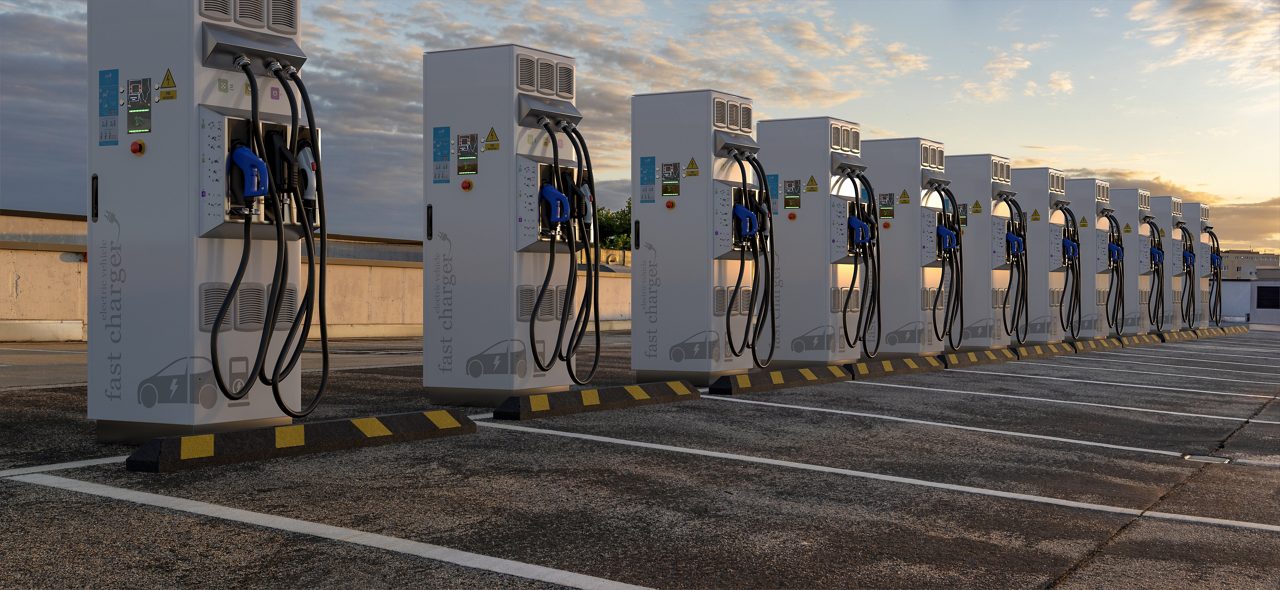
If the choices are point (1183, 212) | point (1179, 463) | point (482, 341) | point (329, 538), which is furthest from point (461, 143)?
point (1183, 212)

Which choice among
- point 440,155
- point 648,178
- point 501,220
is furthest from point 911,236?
point 440,155

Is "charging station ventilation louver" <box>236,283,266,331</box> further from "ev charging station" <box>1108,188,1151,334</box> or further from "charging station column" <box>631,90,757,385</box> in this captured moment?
"ev charging station" <box>1108,188,1151,334</box>

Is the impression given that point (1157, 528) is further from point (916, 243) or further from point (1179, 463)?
point (916, 243)

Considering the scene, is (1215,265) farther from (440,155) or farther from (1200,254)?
(440,155)

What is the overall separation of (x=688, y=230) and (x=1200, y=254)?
77.9 feet

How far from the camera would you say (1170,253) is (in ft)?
92.2

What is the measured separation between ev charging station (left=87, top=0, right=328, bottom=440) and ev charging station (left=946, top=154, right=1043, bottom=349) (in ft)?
42.5

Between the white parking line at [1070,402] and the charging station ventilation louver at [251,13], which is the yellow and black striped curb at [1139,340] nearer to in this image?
the white parking line at [1070,402]

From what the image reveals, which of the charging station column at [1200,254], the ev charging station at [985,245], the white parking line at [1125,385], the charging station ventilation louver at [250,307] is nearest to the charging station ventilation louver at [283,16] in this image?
the charging station ventilation louver at [250,307]

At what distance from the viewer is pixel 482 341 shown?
9828mm

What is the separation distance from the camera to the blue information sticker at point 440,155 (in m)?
10.0

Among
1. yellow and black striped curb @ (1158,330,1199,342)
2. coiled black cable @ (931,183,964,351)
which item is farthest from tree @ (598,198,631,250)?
coiled black cable @ (931,183,964,351)

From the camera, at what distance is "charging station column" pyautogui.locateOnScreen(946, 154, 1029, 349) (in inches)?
709

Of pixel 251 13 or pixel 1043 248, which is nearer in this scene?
pixel 251 13
